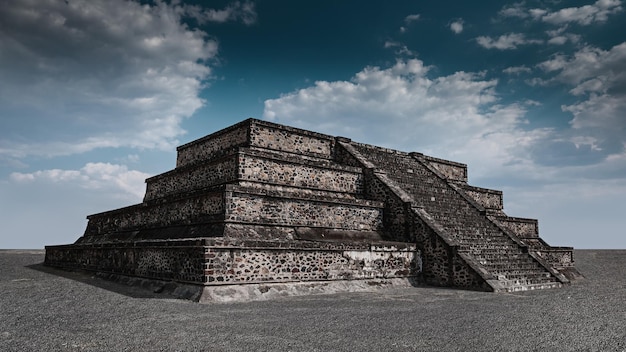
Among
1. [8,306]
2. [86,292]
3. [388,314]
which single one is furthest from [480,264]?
[8,306]

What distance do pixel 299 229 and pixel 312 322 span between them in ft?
21.9

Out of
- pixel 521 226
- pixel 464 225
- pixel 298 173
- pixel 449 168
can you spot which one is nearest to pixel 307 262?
pixel 298 173

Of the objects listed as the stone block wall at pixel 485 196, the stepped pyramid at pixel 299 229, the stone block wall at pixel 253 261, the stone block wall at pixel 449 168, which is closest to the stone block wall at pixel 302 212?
the stepped pyramid at pixel 299 229

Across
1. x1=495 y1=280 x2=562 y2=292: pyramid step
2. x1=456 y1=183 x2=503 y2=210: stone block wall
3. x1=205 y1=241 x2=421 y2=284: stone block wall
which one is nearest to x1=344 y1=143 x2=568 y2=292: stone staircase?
x1=495 y1=280 x2=562 y2=292: pyramid step

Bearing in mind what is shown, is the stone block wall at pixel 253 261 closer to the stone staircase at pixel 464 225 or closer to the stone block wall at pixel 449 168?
the stone staircase at pixel 464 225

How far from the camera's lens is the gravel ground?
621cm

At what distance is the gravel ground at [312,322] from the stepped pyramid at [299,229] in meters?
1.09

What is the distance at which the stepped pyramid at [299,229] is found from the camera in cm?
1181

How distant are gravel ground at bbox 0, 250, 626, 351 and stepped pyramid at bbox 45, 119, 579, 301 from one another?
1.09 metres

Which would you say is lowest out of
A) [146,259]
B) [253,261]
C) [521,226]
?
[146,259]

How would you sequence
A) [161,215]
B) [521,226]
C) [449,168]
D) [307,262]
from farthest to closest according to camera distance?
1. [449,168]
2. [521,226]
3. [161,215]
4. [307,262]

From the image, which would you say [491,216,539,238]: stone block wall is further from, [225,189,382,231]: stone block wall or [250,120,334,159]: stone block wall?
[250,120,334,159]: stone block wall

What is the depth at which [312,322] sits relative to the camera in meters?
7.74

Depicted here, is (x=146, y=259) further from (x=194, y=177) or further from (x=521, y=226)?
(x=521, y=226)
